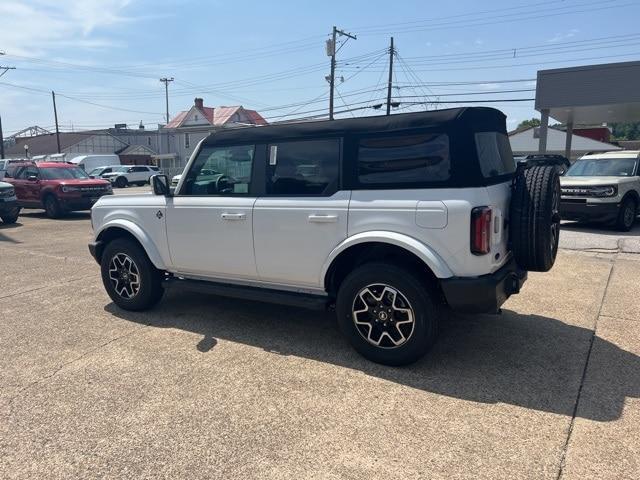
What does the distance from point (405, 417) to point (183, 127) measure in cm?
5731

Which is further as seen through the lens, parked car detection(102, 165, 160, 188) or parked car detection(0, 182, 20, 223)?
parked car detection(102, 165, 160, 188)

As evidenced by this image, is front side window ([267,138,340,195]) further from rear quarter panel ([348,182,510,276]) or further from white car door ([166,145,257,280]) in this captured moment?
rear quarter panel ([348,182,510,276])

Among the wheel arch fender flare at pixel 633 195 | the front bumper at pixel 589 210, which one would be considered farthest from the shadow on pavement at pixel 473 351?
the wheel arch fender flare at pixel 633 195

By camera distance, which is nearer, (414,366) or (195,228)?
(414,366)

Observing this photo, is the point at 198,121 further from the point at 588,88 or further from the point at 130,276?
the point at 130,276

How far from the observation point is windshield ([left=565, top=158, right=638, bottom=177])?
1161 centimetres

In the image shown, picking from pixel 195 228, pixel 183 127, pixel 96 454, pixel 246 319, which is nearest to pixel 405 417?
pixel 96 454

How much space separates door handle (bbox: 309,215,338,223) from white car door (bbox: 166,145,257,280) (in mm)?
647

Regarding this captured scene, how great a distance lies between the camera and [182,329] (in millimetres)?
4754

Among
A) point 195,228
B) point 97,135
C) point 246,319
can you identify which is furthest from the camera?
point 97,135

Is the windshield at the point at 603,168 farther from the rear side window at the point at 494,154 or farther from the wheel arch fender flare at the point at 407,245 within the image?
the wheel arch fender flare at the point at 407,245

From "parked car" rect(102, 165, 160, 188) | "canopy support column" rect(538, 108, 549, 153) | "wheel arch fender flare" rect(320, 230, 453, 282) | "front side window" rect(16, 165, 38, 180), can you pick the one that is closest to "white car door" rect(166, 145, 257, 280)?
"wheel arch fender flare" rect(320, 230, 453, 282)

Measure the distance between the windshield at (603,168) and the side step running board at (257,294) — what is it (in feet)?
33.7

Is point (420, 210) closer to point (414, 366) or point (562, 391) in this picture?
point (414, 366)
